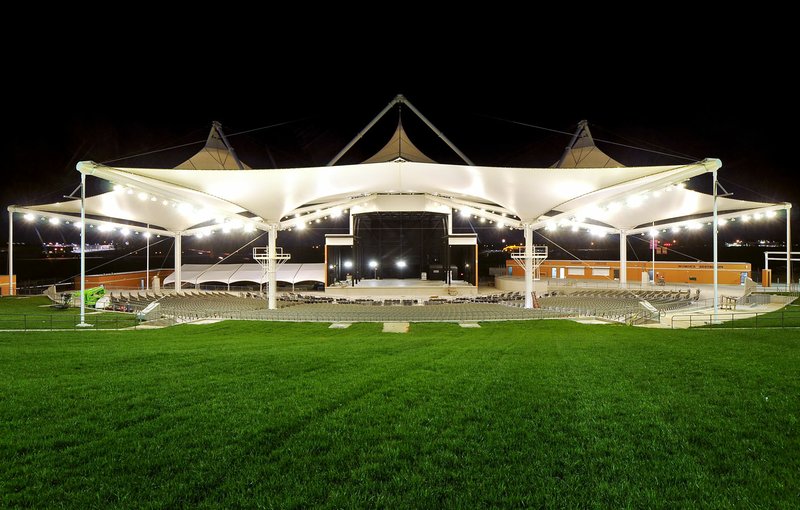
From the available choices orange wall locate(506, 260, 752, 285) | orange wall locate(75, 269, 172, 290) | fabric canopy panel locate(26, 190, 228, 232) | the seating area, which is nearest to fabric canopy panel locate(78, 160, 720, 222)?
fabric canopy panel locate(26, 190, 228, 232)

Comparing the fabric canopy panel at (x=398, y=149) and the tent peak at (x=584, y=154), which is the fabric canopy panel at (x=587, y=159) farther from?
the fabric canopy panel at (x=398, y=149)

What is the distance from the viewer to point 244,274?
3816 centimetres

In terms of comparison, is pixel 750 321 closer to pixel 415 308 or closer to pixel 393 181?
pixel 415 308

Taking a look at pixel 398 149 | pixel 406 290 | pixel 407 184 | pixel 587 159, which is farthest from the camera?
pixel 406 290

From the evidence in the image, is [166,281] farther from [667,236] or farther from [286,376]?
[667,236]

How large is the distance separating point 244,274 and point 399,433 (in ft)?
122

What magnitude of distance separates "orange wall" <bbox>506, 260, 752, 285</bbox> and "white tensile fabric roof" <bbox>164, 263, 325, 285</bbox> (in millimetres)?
25328

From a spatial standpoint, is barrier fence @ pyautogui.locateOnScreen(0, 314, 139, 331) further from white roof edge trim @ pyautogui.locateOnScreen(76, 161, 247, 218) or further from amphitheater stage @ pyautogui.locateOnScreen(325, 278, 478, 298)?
amphitheater stage @ pyautogui.locateOnScreen(325, 278, 478, 298)

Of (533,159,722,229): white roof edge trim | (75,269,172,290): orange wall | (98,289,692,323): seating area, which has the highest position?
(533,159,722,229): white roof edge trim

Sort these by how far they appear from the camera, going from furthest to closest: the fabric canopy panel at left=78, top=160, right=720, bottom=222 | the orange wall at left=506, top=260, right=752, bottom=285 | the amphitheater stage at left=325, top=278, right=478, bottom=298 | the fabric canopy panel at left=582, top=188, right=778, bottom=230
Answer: the orange wall at left=506, top=260, right=752, bottom=285, the amphitheater stage at left=325, top=278, right=478, bottom=298, the fabric canopy panel at left=582, top=188, right=778, bottom=230, the fabric canopy panel at left=78, top=160, right=720, bottom=222

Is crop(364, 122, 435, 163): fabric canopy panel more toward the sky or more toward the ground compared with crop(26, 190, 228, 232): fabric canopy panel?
more toward the sky

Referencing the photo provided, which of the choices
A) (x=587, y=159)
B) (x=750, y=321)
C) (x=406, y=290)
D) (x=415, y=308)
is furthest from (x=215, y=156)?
(x=750, y=321)

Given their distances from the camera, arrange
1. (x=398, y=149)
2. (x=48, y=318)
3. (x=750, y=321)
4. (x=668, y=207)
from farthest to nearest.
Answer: (x=668, y=207) → (x=398, y=149) → (x=48, y=318) → (x=750, y=321)

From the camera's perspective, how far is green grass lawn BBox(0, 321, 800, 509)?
3.07 m
